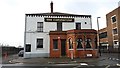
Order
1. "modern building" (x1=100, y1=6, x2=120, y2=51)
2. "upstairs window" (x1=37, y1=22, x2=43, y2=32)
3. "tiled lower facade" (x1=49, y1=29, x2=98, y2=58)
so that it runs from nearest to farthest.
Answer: "tiled lower facade" (x1=49, y1=29, x2=98, y2=58) → "upstairs window" (x1=37, y1=22, x2=43, y2=32) → "modern building" (x1=100, y1=6, x2=120, y2=51)

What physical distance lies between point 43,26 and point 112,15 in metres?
32.2

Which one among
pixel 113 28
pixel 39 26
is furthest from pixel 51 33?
pixel 113 28

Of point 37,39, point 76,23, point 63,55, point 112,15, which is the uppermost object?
point 112,15

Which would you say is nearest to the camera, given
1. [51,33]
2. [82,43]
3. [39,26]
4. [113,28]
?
[82,43]

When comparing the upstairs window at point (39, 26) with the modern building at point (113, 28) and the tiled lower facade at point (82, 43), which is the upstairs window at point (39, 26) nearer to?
the tiled lower facade at point (82, 43)

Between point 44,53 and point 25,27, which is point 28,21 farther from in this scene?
point 44,53

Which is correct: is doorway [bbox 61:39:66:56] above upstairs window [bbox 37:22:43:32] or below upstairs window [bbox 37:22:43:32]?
below

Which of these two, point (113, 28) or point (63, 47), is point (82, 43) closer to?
point (63, 47)

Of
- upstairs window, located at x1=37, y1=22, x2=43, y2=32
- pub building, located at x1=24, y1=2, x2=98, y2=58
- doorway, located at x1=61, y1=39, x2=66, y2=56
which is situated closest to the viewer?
pub building, located at x1=24, y1=2, x2=98, y2=58

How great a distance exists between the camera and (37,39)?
39125 millimetres

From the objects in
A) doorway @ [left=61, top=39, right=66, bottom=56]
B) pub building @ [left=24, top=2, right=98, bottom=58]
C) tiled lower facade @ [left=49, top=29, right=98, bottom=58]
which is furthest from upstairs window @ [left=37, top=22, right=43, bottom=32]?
tiled lower facade @ [left=49, top=29, right=98, bottom=58]

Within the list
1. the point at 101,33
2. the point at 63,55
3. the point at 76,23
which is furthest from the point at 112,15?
the point at 63,55

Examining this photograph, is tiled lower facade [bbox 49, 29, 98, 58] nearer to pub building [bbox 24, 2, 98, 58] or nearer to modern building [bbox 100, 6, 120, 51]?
pub building [bbox 24, 2, 98, 58]

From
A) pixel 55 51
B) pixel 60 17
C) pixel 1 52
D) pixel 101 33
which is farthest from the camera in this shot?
pixel 101 33
